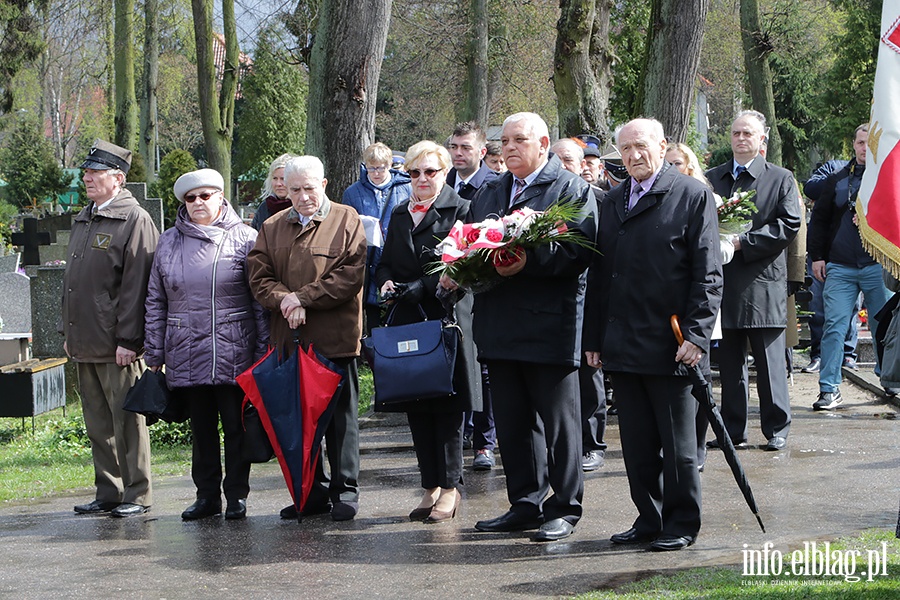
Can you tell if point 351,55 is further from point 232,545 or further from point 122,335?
point 232,545

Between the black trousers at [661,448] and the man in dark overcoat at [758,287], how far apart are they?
2.50 meters

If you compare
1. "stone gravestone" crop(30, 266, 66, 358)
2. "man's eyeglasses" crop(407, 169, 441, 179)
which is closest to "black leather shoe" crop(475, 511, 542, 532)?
"man's eyeglasses" crop(407, 169, 441, 179)

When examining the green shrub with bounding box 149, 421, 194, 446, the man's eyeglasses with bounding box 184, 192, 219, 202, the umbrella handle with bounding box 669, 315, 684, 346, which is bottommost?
the green shrub with bounding box 149, 421, 194, 446

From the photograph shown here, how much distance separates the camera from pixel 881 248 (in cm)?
531

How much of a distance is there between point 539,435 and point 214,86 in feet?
65.2

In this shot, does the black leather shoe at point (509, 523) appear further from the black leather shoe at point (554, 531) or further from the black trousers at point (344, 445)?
the black trousers at point (344, 445)

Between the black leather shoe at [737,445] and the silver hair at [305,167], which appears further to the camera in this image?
the black leather shoe at [737,445]

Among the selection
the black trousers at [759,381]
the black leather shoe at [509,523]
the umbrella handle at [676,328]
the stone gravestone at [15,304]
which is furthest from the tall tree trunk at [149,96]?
the umbrella handle at [676,328]

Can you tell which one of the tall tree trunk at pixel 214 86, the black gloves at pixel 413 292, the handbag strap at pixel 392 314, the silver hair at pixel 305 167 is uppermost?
the tall tree trunk at pixel 214 86

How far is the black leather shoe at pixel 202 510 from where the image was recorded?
714 centimetres

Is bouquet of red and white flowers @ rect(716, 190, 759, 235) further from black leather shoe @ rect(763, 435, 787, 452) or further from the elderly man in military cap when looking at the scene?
the elderly man in military cap

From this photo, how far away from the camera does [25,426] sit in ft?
39.7

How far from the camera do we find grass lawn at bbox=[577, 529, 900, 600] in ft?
16.1

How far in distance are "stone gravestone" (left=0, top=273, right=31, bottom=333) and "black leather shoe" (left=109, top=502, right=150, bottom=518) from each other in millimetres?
12207
